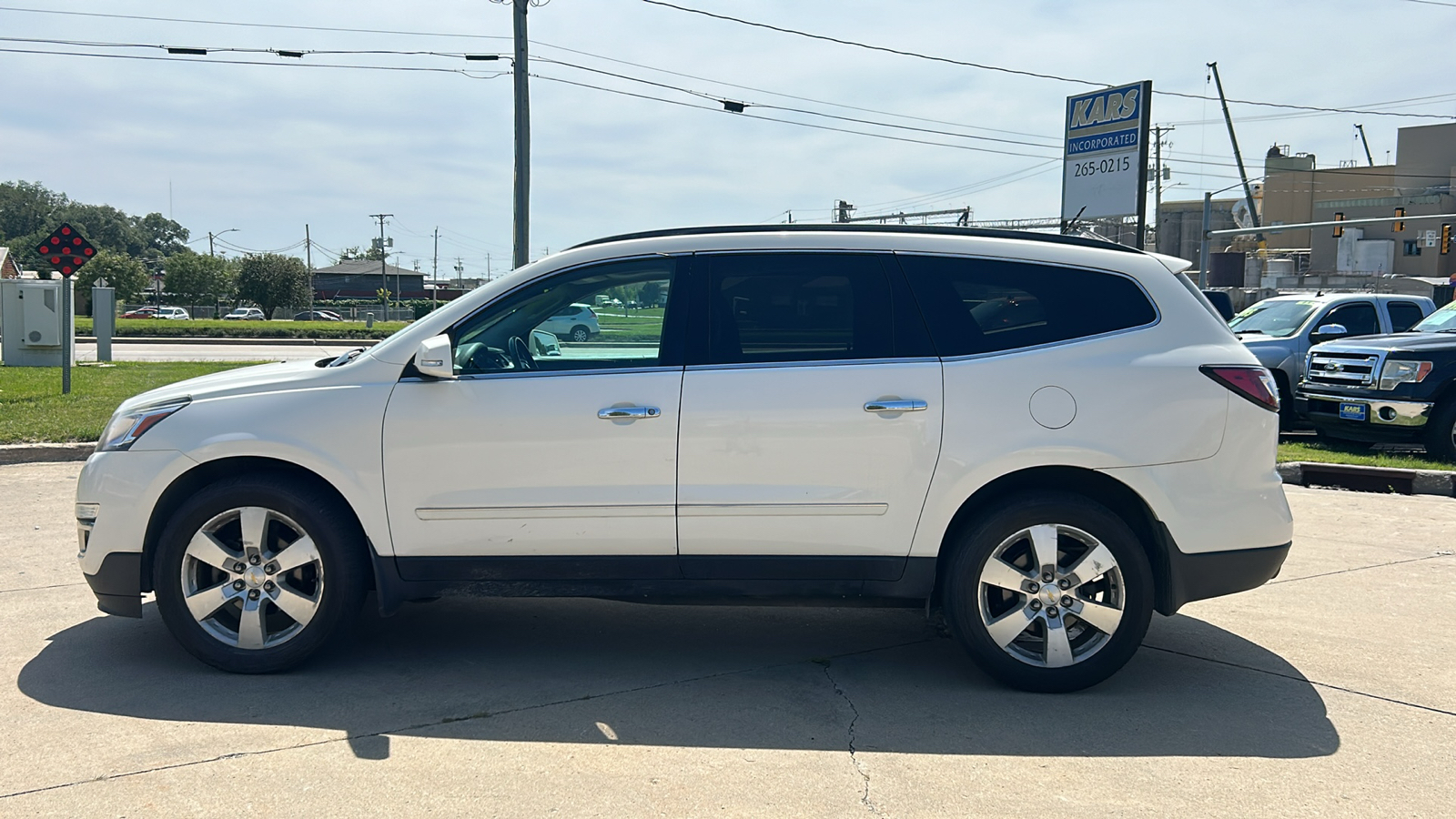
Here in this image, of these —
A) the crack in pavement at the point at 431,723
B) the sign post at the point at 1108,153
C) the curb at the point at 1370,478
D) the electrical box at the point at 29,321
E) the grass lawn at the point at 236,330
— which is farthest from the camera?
the grass lawn at the point at 236,330

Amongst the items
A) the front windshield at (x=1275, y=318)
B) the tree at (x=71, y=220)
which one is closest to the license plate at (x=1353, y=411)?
the front windshield at (x=1275, y=318)

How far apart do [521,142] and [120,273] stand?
7339 centimetres

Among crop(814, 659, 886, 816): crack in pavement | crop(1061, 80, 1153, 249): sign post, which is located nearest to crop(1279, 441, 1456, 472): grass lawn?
crop(814, 659, 886, 816): crack in pavement

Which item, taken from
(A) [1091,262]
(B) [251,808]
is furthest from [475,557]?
(A) [1091,262]

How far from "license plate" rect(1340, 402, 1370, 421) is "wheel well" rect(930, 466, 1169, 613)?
28.2 feet

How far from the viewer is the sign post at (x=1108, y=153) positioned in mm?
22453

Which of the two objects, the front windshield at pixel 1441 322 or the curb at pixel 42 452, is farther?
the front windshield at pixel 1441 322

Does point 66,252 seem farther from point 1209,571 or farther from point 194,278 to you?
point 194,278

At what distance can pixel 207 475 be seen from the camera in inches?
183

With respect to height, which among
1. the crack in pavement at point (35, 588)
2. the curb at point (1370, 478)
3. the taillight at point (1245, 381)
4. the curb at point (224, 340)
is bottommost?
the crack in pavement at point (35, 588)

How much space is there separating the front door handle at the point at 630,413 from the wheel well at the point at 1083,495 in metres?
1.30

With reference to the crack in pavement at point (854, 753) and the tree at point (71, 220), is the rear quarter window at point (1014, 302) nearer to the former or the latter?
the crack in pavement at point (854, 753)

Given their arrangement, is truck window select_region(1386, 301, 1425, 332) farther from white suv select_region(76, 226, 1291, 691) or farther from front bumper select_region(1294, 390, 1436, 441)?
white suv select_region(76, 226, 1291, 691)

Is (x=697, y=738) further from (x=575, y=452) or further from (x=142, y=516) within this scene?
(x=142, y=516)
